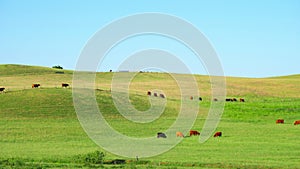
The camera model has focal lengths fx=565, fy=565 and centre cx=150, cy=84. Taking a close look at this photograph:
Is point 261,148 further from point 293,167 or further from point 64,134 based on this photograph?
point 64,134

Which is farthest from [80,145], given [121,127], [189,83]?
[189,83]

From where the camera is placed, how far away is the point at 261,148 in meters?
37.4

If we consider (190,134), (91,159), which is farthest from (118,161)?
(190,134)

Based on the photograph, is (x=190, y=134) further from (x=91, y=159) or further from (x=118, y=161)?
(x=91, y=159)

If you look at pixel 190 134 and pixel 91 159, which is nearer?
pixel 91 159

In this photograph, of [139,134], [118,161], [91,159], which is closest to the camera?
[91,159]

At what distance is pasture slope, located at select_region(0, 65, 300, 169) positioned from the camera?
32094mm

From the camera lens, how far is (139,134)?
157ft

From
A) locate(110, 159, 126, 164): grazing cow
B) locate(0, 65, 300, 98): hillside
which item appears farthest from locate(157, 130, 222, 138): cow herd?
locate(0, 65, 300, 98): hillside

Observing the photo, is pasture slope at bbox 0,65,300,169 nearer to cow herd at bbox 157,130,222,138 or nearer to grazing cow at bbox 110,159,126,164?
grazing cow at bbox 110,159,126,164

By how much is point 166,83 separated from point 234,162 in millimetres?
72831

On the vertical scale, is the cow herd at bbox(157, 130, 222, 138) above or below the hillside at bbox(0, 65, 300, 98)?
below

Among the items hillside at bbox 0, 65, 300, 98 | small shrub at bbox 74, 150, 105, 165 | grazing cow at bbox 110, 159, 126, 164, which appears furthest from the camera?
hillside at bbox 0, 65, 300, 98

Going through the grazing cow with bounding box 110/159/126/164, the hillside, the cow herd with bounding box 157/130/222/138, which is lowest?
the grazing cow with bounding box 110/159/126/164
